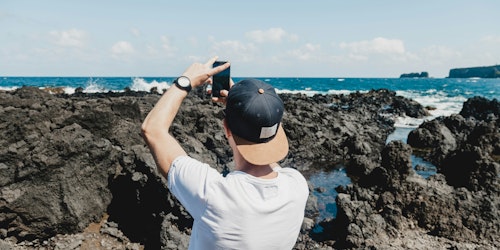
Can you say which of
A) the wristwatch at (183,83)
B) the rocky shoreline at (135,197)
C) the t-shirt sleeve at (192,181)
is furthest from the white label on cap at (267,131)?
the rocky shoreline at (135,197)

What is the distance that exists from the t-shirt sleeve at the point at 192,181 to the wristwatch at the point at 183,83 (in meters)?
0.41

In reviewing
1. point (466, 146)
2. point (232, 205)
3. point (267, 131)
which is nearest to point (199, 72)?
point (267, 131)

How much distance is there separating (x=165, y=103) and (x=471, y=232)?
906 centimetres

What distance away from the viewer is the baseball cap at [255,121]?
1850 millimetres

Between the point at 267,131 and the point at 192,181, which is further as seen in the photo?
the point at 267,131

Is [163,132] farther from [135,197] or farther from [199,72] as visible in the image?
[135,197]

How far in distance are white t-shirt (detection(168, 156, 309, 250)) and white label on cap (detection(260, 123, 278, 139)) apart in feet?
0.72

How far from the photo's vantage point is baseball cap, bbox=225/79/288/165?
72.8 inches

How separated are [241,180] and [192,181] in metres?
0.24

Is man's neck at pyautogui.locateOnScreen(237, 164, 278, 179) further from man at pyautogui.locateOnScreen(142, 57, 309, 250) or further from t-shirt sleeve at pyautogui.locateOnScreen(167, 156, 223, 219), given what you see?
t-shirt sleeve at pyautogui.locateOnScreen(167, 156, 223, 219)

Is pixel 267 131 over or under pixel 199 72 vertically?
under

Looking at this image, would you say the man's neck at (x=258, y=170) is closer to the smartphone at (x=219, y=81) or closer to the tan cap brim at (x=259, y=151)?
the tan cap brim at (x=259, y=151)

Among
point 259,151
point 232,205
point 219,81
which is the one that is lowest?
point 232,205

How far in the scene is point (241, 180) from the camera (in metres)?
1.79
